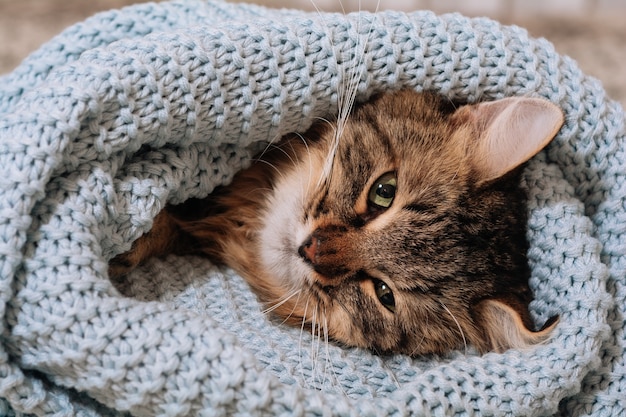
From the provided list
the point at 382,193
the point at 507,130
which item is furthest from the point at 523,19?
the point at 382,193

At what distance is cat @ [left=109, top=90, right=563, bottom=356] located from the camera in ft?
4.14

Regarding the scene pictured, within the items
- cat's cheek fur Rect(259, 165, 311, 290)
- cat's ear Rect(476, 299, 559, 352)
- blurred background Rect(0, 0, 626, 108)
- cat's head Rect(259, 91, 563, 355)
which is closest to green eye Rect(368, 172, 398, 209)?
cat's head Rect(259, 91, 563, 355)

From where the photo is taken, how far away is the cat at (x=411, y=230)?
126 cm

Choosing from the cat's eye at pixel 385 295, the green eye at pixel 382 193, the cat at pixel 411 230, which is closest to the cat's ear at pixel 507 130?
the cat at pixel 411 230

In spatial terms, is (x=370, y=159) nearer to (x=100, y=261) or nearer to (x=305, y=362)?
(x=305, y=362)

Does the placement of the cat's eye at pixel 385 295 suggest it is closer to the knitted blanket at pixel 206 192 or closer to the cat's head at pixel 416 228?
the cat's head at pixel 416 228

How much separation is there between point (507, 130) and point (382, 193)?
27 cm

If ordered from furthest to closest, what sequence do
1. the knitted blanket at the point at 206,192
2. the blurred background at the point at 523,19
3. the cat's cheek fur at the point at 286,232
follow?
the blurred background at the point at 523,19
the cat's cheek fur at the point at 286,232
the knitted blanket at the point at 206,192

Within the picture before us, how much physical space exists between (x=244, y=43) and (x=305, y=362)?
1.96 ft

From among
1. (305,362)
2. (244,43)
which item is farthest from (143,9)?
(305,362)

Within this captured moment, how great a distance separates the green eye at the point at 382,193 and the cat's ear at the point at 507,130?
0.18 metres

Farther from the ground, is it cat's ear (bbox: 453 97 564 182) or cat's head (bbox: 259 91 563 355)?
cat's ear (bbox: 453 97 564 182)

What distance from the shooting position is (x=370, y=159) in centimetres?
130

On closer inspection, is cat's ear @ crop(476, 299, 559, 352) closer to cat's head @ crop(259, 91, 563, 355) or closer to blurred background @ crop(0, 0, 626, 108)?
cat's head @ crop(259, 91, 563, 355)
